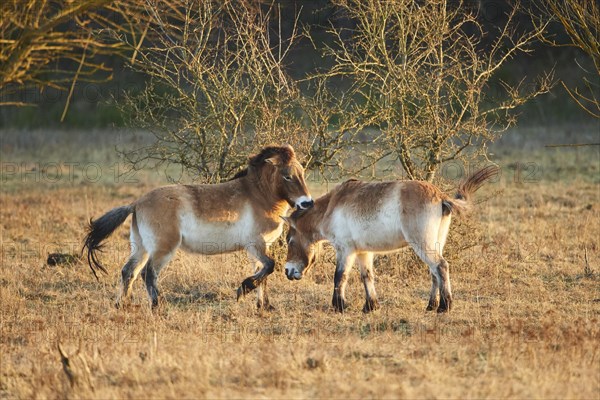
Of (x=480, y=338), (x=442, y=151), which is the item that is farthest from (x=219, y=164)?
(x=480, y=338)

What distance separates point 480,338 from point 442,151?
414 cm

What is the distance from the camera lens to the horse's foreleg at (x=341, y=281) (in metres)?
9.84

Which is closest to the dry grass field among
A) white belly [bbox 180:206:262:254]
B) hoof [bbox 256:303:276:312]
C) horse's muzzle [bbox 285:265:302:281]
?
hoof [bbox 256:303:276:312]

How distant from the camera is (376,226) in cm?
967

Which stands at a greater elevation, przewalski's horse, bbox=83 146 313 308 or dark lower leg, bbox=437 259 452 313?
przewalski's horse, bbox=83 146 313 308

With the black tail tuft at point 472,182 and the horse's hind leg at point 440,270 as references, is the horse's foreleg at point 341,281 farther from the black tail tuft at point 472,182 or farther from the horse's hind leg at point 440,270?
the black tail tuft at point 472,182

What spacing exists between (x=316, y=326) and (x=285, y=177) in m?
1.97

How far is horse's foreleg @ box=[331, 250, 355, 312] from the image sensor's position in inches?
387

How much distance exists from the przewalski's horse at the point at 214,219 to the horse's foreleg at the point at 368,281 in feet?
2.92

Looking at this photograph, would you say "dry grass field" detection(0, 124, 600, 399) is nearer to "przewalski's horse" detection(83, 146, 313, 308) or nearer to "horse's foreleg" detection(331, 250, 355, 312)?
"horse's foreleg" detection(331, 250, 355, 312)

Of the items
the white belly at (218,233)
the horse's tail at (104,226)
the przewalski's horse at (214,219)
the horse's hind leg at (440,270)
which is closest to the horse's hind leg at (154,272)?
the przewalski's horse at (214,219)

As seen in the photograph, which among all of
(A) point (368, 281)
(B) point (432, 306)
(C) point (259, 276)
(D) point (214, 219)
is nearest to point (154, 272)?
(D) point (214, 219)

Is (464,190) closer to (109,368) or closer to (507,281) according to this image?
(507,281)

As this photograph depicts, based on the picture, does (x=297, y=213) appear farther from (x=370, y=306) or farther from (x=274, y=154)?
(x=370, y=306)
